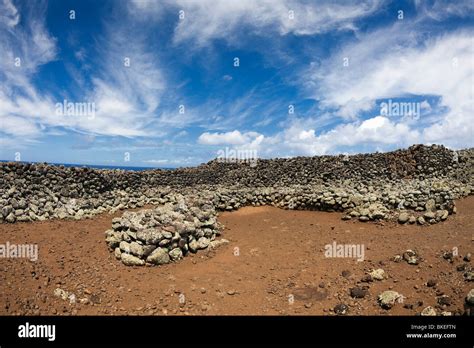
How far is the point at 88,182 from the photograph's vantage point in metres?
17.8

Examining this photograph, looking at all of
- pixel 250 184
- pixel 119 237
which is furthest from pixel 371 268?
pixel 250 184

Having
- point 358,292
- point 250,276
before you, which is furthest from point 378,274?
point 250,276

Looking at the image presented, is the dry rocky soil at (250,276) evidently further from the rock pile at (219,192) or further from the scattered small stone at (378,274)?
the rock pile at (219,192)

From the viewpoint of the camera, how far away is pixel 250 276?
973cm

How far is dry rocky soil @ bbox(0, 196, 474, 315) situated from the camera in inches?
306

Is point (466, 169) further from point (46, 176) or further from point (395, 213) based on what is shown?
point (46, 176)

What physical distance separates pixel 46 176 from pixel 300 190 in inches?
550
